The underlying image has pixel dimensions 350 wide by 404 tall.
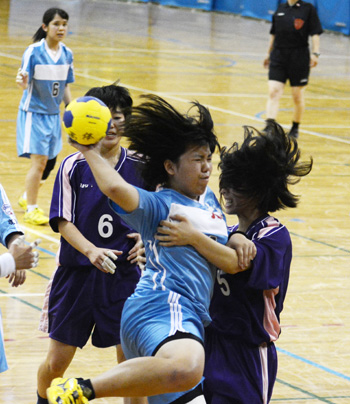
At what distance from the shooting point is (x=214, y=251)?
146 inches

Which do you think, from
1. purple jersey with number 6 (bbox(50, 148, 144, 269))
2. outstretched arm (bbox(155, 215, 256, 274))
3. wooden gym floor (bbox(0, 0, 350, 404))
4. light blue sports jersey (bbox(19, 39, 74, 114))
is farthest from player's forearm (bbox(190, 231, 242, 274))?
light blue sports jersey (bbox(19, 39, 74, 114))

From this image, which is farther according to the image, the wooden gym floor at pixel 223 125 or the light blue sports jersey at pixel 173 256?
the wooden gym floor at pixel 223 125

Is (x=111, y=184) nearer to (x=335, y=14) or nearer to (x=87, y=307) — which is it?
(x=87, y=307)

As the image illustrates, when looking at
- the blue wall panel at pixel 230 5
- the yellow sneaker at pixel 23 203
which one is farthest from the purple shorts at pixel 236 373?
the blue wall panel at pixel 230 5

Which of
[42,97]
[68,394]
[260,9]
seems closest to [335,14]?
[260,9]

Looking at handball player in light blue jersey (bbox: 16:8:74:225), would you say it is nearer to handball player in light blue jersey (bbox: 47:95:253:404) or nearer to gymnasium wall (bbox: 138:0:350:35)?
handball player in light blue jersey (bbox: 47:95:253:404)

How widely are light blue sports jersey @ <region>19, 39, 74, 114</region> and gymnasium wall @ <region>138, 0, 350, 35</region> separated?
18876 millimetres

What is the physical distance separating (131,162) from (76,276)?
646mm

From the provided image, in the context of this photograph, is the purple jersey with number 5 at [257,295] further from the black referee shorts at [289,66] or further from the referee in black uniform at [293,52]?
the black referee shorts at [289,66]

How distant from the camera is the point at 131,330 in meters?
3.69

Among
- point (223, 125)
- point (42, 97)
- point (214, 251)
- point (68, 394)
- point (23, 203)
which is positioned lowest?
point (23, 203)

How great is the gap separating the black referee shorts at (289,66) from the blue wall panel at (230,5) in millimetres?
17888

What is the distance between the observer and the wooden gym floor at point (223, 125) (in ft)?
19.3

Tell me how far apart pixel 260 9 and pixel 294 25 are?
665 inches
